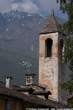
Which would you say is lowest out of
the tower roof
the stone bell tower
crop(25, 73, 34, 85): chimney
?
crop(25, 73, 34, 85): chimney

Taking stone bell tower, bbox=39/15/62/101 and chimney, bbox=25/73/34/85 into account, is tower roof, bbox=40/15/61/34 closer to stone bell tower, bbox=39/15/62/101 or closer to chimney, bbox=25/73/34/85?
stone bell tower, bbox=39/15/62/101

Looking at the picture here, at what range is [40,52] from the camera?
220 feet

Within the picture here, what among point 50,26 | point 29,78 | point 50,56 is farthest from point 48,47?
point 29,78

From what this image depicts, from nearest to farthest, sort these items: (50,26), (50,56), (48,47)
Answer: (50,56)
(50,26)
(48,47)

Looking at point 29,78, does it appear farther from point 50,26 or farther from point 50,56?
point 50,26

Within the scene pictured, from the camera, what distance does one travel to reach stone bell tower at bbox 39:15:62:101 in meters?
64.8

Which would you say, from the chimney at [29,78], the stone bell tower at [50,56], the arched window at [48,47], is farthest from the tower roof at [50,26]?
the chimney at [29,78]

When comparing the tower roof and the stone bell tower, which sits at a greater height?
the tower roof

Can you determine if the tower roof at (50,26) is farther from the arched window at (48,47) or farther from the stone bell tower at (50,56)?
the arched window at (48,47)

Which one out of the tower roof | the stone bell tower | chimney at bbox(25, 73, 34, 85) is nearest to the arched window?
the stone bell tower

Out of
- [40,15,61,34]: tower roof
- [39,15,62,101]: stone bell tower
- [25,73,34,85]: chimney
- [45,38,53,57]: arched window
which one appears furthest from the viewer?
[45,38,53,57]: arched window

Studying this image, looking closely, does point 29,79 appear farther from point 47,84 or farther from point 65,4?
point 65,4

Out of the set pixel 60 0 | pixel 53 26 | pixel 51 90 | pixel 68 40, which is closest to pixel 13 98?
pixel 68 40

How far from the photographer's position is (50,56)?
66.4 meters
